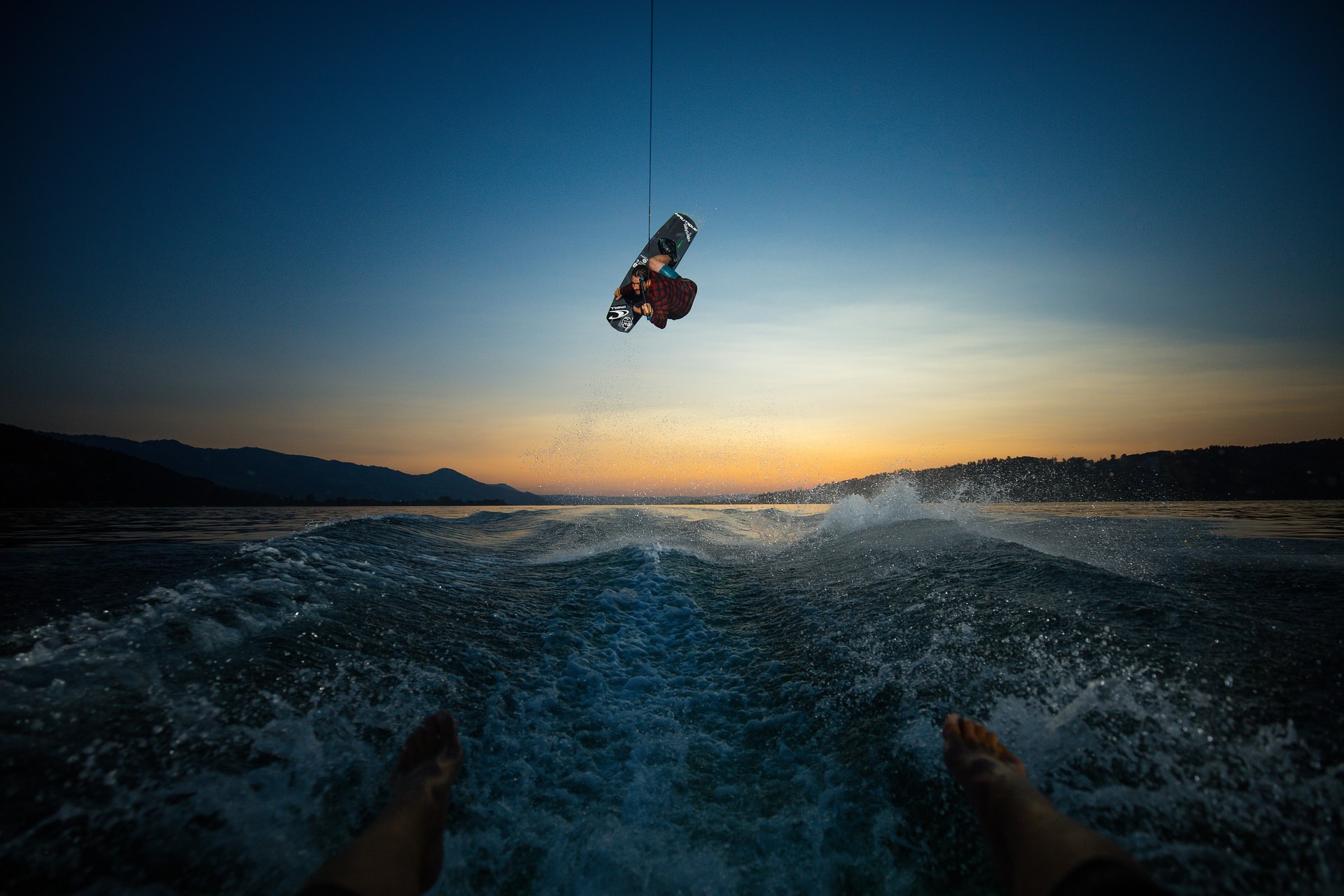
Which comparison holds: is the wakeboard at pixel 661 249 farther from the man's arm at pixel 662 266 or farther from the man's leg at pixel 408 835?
the man's leg at pixel 408 835

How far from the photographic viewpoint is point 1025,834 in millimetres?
1870

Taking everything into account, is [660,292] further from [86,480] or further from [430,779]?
[86,480]

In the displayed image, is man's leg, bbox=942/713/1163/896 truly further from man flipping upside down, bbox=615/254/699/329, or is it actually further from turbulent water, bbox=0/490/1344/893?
man flipping upside down, bbox=615/254/699/329

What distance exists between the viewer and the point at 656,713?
352 centimetres

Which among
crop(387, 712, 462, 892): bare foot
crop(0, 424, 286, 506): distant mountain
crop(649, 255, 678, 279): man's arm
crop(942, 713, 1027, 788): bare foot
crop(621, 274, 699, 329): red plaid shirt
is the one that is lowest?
crop(387, 712, 462, 892): bare foot

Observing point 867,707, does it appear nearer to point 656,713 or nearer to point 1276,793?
point 656,713

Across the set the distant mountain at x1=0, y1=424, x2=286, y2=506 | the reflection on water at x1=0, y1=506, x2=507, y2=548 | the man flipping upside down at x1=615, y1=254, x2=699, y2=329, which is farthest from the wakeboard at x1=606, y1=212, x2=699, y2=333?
the distant mountain at x1=0, y1=424, x2=286, y2=506

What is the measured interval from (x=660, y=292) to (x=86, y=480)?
151 feet

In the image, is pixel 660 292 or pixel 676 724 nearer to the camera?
pixel 676 724

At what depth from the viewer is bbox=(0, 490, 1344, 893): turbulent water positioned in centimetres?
196

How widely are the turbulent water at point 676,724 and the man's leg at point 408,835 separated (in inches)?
6.3

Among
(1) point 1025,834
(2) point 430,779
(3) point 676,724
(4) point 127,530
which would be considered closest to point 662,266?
(3) point 676,724

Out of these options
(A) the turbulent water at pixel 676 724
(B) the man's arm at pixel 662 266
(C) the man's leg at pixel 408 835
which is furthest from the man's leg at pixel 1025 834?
(B) the man's arm at pixel 662 266

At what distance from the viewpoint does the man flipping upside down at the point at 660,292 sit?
8727 mm
